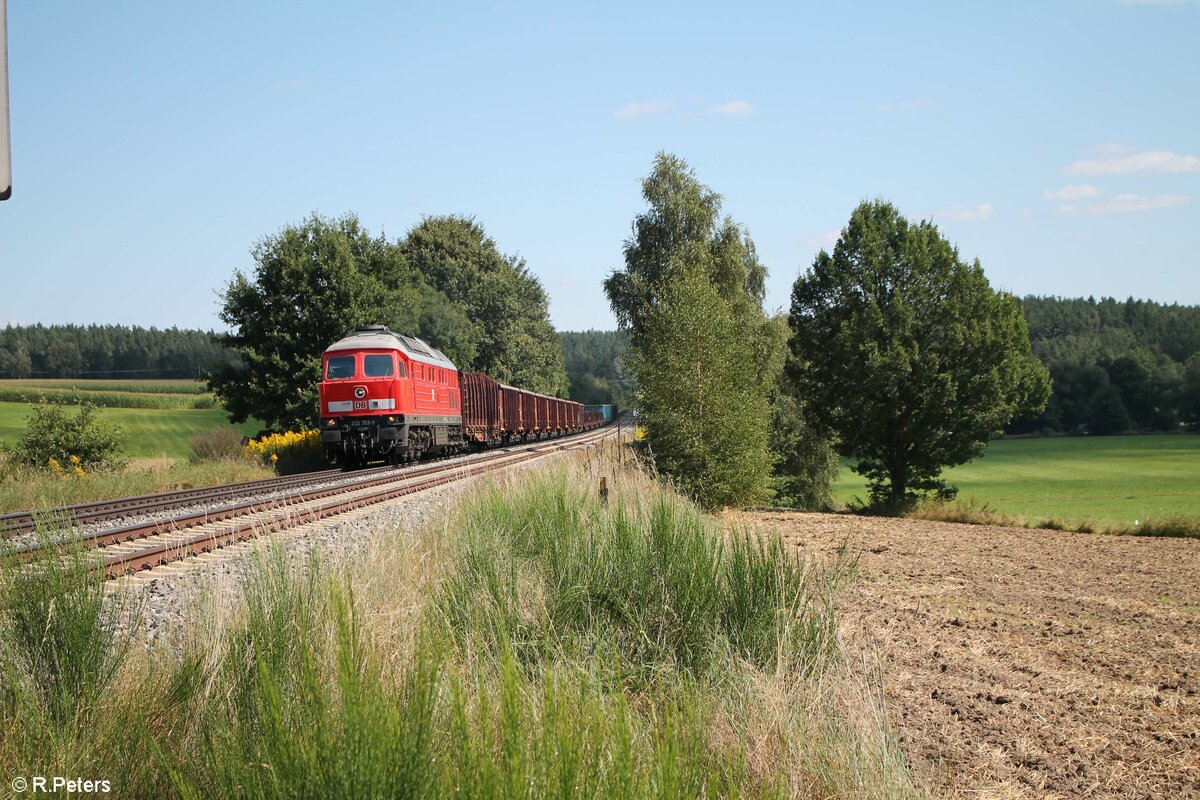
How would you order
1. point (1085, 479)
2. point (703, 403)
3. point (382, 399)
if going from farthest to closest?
point (1085, 479), point (382, 399), point (703, 403)

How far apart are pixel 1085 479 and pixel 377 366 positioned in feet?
165

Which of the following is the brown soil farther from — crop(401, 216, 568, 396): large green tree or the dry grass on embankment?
crop(401, 216, 568, 396): large green tree

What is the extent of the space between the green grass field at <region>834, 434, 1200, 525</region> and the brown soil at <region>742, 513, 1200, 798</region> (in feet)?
52.2

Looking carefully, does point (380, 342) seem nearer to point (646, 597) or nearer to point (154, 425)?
point (646, 597)

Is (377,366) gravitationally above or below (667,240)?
below

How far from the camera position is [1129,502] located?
43.5m

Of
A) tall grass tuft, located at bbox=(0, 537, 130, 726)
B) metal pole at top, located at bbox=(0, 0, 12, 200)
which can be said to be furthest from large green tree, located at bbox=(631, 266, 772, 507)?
metal pole at top, located at bbox=(0, 0, 12, 200)

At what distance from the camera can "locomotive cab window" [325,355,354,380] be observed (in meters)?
23.4

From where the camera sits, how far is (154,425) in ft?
179

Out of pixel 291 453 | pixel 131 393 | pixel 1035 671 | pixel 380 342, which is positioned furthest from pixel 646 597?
pixel 131 393

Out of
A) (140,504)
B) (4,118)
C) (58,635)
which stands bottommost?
(140,504)

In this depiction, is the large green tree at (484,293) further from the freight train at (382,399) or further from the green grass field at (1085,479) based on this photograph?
the freight train at (382,399)

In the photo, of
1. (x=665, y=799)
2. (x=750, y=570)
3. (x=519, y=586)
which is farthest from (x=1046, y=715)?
(x=665, y=799)

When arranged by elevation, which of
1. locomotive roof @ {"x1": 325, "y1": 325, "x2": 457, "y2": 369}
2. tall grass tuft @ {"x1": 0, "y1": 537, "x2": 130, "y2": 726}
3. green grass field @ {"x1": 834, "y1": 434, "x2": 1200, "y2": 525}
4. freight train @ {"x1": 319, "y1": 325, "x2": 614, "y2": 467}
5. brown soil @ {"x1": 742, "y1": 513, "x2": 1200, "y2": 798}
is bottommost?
green grass field @ {"x1": 834, "y1": 434, "x2": 1200, "y2": 525}
